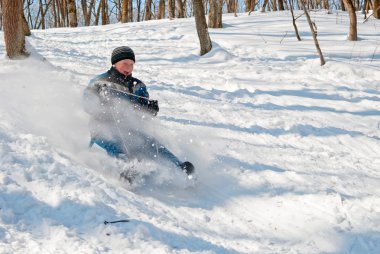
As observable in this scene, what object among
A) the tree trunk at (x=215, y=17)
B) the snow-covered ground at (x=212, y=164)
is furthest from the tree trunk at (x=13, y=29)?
the tree trunk at (x=215, y=17)

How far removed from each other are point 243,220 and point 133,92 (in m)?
1.91

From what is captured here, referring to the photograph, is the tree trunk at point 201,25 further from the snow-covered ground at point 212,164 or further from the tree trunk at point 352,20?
the tree trunk at point 352,20

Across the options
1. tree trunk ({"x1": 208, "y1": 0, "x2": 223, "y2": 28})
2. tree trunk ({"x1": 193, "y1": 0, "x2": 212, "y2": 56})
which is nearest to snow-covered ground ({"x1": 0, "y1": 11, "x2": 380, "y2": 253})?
tree trunk ({"x1": 193, "y1": 0, "x2": 212, "y2": 56})

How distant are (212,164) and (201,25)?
18.4 ft

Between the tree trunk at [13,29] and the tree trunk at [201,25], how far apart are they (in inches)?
152

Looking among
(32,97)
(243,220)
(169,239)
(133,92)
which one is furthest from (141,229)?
(32,97)

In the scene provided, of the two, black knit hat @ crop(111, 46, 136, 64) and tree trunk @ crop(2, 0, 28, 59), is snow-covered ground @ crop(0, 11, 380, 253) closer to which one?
tree trunk @ crop(2, 0, 28, 59)

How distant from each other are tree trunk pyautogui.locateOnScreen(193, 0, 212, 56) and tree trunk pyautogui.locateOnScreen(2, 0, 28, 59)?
3866 mm

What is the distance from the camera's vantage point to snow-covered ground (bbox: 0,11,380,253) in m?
2.62

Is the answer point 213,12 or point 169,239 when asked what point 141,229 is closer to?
point 169,239

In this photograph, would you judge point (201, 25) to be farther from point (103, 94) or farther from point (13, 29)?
point (103, 94)

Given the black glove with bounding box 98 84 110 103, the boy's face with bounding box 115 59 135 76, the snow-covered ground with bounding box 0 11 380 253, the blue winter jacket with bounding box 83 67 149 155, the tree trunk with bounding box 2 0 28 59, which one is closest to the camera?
the snow-covered ground with bounding box 0 11 380 253

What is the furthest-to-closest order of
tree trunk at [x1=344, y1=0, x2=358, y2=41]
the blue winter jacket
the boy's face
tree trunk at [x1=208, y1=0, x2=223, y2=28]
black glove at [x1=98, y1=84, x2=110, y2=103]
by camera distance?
tree trunk at [x1=208, y1=0, x2=223, y2=28], tree trunk at [x1=344, y1=0, x2=358, y2=41], the boy's face, black glove at [x1=98, y1=84, x2=110, y2=103], the blue winter jacket

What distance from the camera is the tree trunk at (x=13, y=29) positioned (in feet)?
21.8
